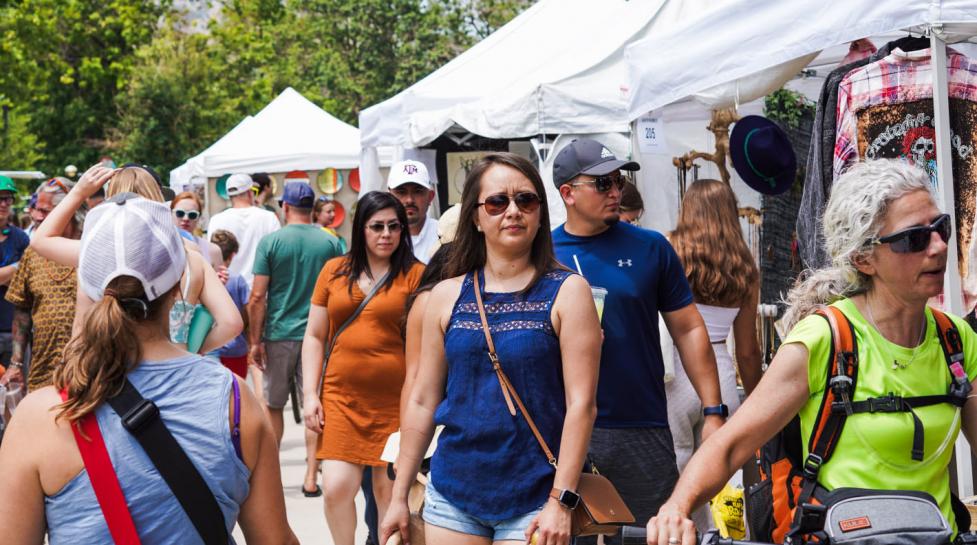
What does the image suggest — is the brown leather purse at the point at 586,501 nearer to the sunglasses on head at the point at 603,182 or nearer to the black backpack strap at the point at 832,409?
the black backpack strap at the point at 832,409

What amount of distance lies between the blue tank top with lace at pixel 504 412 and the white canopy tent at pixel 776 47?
1754 mm

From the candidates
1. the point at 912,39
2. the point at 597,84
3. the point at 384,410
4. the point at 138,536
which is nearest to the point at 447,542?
the point at 138,536

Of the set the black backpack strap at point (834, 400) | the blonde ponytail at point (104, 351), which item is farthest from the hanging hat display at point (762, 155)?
the blonde ponytail at point (104, 351)

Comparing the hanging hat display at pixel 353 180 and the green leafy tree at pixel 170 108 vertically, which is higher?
the green leafy tree at pixel 170 108

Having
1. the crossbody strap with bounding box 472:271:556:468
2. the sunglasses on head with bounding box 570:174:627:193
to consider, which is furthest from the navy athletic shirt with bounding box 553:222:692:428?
the crossbody strap with bounding box 472:271:556:468

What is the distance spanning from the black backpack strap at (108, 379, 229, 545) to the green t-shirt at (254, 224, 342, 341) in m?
5.70

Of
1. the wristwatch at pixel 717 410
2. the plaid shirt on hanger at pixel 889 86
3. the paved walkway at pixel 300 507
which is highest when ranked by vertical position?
the plaid shirt on hanger at pixel 889 86

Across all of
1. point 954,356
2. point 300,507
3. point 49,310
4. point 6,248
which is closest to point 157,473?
point 954,356

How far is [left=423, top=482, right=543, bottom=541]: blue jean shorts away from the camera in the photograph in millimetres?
3467

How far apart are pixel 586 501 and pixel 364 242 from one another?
2.62 metres

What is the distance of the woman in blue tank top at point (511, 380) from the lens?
347 cm

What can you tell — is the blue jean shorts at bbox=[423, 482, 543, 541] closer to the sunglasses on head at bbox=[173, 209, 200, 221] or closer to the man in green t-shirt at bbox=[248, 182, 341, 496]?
the man in green t-shirt at bbox=[248, 182, 341, 496]

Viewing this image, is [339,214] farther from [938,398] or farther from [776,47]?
[938,398]

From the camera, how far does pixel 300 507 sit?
26.4 feet
